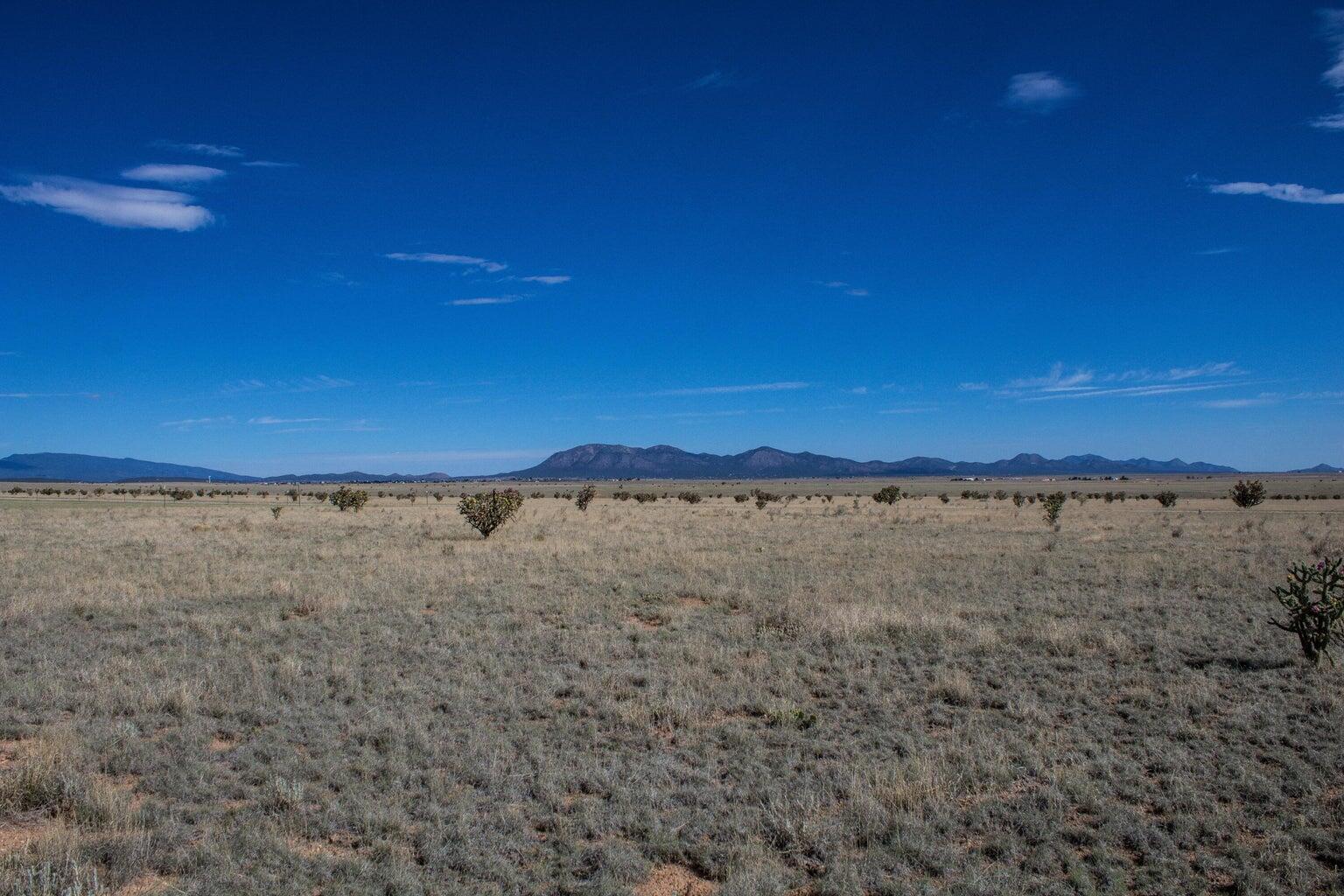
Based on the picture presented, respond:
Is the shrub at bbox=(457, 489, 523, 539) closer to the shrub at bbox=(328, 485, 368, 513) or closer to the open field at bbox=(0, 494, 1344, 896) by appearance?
the open field at bbox=(0, 494, 1344, 896)

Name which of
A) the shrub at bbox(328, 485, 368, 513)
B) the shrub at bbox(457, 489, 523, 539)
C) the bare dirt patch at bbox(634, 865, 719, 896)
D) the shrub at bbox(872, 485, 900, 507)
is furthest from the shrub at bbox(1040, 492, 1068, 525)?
the shrub at bbox(328, 485, 368, 513)

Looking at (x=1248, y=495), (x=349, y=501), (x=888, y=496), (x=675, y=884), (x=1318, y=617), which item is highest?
(x=1248, y=495)

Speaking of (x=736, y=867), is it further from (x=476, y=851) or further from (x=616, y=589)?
(x=616, y=589)

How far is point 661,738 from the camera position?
819 cm

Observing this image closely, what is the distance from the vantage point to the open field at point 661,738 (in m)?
5.52

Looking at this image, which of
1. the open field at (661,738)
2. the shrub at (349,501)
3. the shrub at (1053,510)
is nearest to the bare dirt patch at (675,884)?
the open field at (661,738)

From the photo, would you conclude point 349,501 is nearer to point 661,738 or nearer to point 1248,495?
point 661,738

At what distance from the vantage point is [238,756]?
737 centimetres

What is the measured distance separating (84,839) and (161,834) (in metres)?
0.51

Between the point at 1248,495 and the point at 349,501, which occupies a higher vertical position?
the point at 1248,495

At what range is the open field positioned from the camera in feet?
18.1

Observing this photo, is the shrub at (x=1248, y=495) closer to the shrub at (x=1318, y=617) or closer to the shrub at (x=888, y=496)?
the shrub at (x=888, y=496)

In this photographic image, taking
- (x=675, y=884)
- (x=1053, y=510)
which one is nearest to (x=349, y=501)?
(x=1053, y=510)

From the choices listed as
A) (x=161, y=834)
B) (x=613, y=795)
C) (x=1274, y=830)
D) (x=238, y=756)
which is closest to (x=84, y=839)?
(x=161, y=834)
